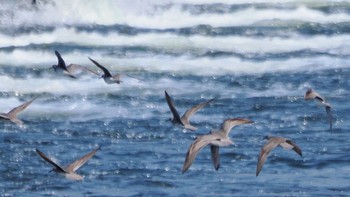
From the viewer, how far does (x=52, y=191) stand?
1709 cm

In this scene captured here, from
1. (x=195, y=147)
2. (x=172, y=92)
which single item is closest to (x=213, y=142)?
(x=195, y=147)

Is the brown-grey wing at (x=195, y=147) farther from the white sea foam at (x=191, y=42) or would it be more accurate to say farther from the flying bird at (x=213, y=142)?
the white sea foam at (x=191, y=42)

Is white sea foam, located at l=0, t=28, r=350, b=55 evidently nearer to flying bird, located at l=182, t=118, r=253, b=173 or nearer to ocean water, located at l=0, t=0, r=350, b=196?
ocean water, located at l=0, t=0, r=350, b=196

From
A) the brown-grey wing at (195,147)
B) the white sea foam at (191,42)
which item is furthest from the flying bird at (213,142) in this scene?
the white sea foam at (191,42)

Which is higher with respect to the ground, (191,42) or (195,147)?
(191,42)

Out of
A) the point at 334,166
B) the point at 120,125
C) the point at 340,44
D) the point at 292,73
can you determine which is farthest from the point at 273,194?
the point at 340,44

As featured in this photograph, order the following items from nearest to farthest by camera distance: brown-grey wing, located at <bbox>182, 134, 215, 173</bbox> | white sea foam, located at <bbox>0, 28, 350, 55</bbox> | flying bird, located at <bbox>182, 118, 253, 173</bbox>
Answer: brown-grey wing, located at <bbox>182, 134, 215, 173</bbox>
flying bird, located at <bbox>182, 118, 253, 173</bbox>
white sea foam, located at <bbox>0, 28, 350, 55</bbox>

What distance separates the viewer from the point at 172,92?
23.9m

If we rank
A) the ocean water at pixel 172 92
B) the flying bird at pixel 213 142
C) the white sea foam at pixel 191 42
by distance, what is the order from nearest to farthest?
the flying bird at pixel 213 142 → the ocean water at pixel 172 92 → the white sea foam at pixel 191 42

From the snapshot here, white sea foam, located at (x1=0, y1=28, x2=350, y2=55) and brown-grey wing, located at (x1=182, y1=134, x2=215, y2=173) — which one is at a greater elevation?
white sea foam, located at (x1=0, y1=28, x2=350, y2=55)

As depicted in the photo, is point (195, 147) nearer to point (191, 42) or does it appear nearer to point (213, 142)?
point (213, 142)

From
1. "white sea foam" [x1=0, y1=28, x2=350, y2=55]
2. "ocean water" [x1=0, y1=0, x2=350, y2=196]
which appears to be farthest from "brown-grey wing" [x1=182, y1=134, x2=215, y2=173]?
"white sea foam" [x1=0, y1=28, x2=350, y2=55]

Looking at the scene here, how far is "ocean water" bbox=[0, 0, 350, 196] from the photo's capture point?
58.2 feet

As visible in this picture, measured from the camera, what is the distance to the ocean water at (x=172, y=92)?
17.8 m
